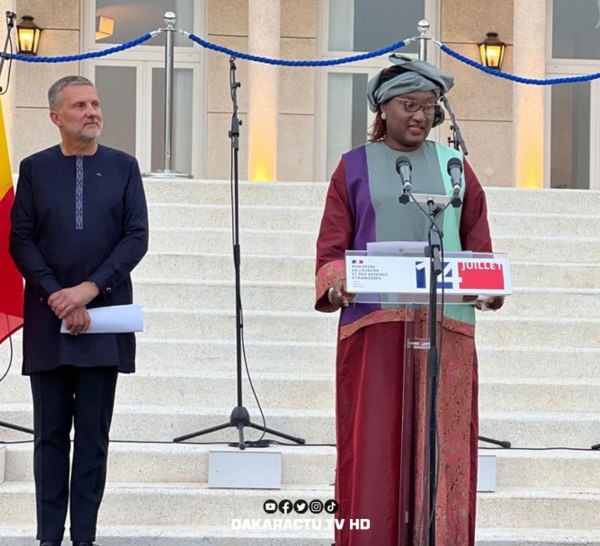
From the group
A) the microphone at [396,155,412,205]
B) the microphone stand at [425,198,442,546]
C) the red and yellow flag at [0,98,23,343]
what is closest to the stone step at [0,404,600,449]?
the red and yellow flag at [0,98,23,343]

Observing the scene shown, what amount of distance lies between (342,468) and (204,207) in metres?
5.17

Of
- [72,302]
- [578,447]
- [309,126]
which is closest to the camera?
[72,302]

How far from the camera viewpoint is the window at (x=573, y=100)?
15.2 meters

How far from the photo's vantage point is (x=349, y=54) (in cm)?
1522

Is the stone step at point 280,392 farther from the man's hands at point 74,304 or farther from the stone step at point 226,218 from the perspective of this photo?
the stone step at point 226,218

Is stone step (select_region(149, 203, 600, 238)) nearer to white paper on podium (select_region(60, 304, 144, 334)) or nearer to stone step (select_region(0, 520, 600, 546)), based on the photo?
stone step (select_region(0, 520, 600, 546))

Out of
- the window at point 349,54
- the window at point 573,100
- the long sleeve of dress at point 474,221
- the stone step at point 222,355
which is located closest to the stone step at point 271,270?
the stone step at point 222,355

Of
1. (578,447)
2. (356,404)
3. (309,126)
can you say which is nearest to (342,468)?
(356,404)

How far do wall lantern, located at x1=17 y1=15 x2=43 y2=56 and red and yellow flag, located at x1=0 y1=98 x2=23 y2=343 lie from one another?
9.47m

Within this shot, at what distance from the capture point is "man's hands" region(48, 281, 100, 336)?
5043mm

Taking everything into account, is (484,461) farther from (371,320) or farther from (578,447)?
(371,320)

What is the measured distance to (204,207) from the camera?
9.66 metres

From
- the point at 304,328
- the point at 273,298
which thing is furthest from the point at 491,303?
the point at 273,298

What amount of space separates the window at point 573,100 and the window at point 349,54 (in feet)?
4.93
